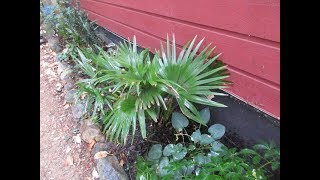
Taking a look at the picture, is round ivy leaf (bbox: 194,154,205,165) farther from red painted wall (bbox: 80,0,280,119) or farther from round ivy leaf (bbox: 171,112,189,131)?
red painted wall (bbox: 80,0,280,119)

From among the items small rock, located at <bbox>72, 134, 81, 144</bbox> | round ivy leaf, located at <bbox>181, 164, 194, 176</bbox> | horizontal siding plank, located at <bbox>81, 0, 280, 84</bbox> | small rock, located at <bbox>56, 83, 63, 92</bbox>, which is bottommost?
small rock, located at <bbox>72, 134, 81, 144</bbox>

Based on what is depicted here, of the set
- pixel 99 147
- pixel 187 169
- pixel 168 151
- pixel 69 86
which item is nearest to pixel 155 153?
pixel 168 151

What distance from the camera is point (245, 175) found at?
2.10m

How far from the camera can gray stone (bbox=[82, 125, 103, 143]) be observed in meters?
3.62

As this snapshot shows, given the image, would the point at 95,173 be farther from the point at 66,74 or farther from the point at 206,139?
the point at 66,74

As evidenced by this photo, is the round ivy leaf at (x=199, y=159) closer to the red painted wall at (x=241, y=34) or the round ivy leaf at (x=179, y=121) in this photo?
the round ivy leaf at (x=179, y=121)

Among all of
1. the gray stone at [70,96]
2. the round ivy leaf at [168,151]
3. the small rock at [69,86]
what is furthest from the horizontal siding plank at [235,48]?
the small rock at [69,86]

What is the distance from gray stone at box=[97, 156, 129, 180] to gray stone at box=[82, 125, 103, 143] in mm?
408

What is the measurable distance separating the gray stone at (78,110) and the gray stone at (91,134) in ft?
1.51

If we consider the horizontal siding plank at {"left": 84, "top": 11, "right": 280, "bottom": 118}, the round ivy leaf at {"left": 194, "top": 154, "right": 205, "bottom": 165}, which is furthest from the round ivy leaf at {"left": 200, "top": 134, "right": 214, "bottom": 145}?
the horizontal siding plank at {"left": 84, "top": 11, "right": 280, "bottom": 118}

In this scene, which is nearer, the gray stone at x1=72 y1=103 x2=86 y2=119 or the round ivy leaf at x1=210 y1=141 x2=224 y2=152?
the round ivy leaf at x1=210 y1=141 x2=224 y2=152

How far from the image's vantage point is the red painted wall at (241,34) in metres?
2.39

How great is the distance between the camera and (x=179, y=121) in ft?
9.45
